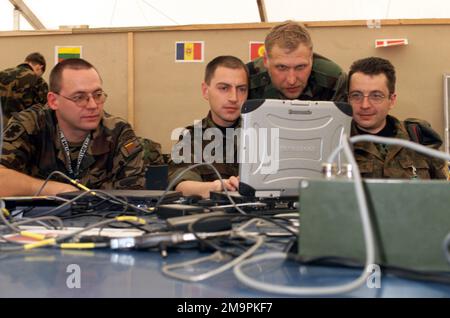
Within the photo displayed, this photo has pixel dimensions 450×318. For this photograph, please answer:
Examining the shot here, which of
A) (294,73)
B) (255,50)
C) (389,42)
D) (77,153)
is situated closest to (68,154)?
(77,153)

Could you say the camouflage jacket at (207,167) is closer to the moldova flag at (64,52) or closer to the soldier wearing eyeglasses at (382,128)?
the soldier wearing eyeglasses at (382,128)

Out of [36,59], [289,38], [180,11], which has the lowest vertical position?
[289,38]

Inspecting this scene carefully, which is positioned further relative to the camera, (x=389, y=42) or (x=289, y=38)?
(x=389, y=42)

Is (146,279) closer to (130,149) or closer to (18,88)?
(130,149)

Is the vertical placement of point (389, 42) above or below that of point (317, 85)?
above

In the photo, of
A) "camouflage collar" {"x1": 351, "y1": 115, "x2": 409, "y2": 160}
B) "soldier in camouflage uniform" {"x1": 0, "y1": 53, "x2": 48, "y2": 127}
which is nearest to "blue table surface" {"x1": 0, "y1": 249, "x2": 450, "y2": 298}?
"camouflage collar" {"x1": 351, "y1": 115, "x2": 409, "y2": 160}

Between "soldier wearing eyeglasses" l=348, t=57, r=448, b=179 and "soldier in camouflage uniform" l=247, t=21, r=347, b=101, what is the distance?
0.11 metres

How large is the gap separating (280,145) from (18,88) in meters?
2.19

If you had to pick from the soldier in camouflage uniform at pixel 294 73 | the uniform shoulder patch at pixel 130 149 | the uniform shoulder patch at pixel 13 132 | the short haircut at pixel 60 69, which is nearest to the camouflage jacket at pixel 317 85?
the soldier in camouflage uniform at pixel 294 73

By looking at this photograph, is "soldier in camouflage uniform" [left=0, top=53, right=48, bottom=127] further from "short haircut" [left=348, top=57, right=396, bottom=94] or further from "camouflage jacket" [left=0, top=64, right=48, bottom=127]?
"short haircut" [left=348, top=57, right=396, bottom=94]

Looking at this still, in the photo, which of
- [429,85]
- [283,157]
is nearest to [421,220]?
[283,157]

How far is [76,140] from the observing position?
1859 mm

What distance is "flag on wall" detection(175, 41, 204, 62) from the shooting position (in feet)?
9.68
